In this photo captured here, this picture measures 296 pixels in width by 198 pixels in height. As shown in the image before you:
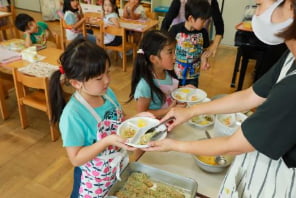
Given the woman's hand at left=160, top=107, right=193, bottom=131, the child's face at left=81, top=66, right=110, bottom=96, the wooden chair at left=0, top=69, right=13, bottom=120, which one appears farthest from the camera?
the wooden chair at left=0, top=69, right=13, bottom=120

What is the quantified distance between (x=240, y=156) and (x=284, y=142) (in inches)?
11.1

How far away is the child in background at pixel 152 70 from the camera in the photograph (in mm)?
1605

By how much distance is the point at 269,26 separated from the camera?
2.80ft

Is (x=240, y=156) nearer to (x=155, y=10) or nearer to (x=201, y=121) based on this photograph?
(x=201, y=121)

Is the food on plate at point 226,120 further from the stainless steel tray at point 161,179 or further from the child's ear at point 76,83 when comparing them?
the child's ear at point 76,83

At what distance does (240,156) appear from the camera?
98 centimetres

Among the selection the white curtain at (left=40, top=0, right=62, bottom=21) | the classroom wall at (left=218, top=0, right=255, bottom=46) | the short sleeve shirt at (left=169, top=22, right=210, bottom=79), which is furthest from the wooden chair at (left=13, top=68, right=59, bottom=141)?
the white curtain at (left=40, top=0, right=62, bottom=21)

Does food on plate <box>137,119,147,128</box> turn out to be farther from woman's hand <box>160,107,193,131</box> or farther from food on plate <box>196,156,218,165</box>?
food on plate <box>196,156,218,165</box>

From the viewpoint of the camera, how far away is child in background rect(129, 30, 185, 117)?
1.61m

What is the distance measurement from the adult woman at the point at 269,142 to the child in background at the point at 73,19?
136 inches

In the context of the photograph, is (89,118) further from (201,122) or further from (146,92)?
(201,122)

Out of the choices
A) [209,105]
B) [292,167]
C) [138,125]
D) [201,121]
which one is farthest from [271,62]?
[292,167]

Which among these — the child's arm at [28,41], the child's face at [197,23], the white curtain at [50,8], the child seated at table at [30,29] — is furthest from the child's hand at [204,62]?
the white curtain at [50,8]

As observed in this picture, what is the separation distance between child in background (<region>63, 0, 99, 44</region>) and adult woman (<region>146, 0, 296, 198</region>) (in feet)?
11.3
